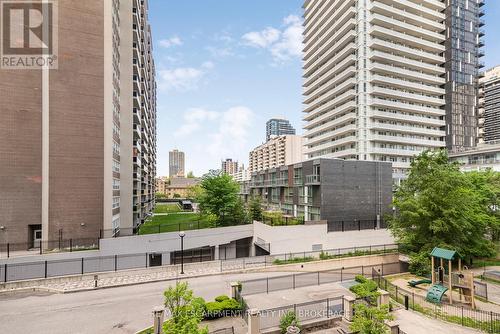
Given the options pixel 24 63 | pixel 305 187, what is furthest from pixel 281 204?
pixel 24 63

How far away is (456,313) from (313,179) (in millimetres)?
21991

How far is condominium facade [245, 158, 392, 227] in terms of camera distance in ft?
118

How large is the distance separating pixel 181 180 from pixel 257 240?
470 feet

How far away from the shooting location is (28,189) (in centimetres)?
2730

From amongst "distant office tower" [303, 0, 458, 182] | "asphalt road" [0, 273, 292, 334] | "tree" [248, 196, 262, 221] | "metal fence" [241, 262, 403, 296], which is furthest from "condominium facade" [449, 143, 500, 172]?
"asphalt road" [0, 273, 292, 334]

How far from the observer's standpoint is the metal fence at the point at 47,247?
83.3 ft

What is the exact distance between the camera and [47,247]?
26.8 m

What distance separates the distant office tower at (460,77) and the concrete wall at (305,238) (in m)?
56.3

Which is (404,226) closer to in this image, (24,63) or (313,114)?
(24,63)

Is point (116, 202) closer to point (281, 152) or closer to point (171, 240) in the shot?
point (171, 240)

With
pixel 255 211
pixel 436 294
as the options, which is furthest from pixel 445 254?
pixel 255 211

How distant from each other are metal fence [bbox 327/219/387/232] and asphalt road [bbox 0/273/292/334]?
1800 cm

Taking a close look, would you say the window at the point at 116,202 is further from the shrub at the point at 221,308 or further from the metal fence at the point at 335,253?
the shrub at the point at 221,308

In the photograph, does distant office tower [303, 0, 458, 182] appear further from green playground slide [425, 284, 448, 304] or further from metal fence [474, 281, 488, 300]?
green playground slide [425, 284, 448, 304]
